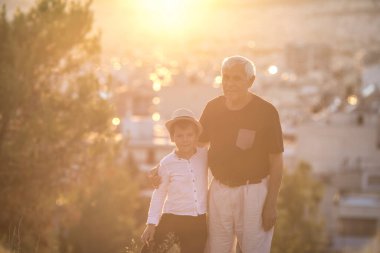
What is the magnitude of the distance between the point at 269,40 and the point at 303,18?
22647 mm

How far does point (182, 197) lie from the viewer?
509cm

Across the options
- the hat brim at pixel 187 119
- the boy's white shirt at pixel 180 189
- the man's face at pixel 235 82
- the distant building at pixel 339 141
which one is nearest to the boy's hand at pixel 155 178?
the boy's white shirt at pixel 180 189

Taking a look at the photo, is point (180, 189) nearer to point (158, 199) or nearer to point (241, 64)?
point (158, 199)

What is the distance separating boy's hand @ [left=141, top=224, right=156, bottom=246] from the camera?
5021 mm

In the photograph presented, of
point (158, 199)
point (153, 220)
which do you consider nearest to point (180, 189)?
point (158, 199)

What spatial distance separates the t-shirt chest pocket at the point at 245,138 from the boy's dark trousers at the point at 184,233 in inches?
23.3

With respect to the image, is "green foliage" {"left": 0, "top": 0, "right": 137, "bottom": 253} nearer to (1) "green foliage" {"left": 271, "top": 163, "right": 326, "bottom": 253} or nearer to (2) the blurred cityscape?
(2) the blurred cityscape

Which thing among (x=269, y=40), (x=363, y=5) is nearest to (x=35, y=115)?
(x=269, y=40)

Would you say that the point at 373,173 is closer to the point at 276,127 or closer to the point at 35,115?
the point at 35,115

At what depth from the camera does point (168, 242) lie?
4984mm

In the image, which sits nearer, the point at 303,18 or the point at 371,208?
the point at 371,208

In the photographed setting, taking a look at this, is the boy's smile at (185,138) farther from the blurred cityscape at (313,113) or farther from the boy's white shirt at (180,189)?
the blurred cityscape at (313,113)

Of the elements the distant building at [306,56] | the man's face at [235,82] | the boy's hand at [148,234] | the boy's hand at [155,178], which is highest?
the distant building at [306,56]

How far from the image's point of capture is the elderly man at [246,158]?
4.95 meters
